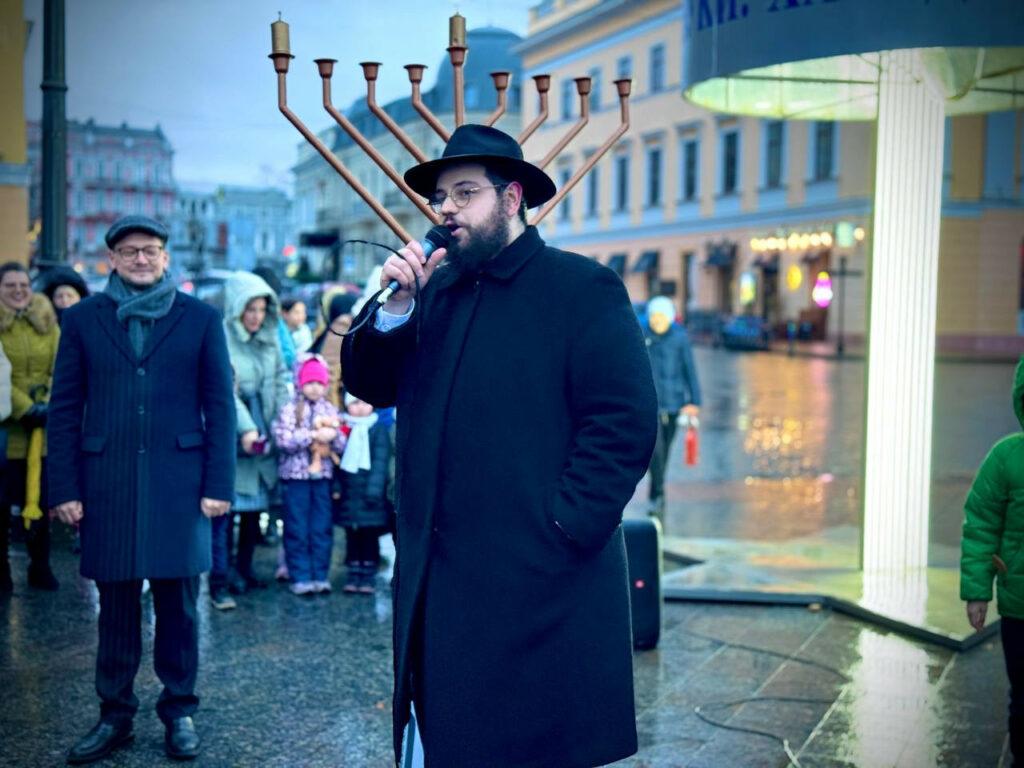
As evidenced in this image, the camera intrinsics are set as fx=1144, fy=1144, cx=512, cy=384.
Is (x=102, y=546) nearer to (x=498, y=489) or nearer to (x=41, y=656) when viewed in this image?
(x=41, y=656)

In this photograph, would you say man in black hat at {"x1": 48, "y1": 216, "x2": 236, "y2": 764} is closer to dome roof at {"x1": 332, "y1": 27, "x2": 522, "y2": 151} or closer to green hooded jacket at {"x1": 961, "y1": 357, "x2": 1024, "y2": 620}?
green hooded jacket at {"x1": 961, "y1": 357, "x2": 1024, "y2": 620}

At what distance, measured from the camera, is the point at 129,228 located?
4.41 meters

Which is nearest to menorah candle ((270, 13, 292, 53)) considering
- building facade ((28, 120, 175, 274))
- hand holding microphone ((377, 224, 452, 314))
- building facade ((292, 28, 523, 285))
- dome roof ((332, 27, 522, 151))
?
hand holding microphone ((377, 224, 452, 314))

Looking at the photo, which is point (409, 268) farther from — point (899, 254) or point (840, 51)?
point (899, 254)

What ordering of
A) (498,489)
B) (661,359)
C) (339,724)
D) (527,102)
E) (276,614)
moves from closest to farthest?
(498,489), (339,724), (276,614), (661,359), (527,102)

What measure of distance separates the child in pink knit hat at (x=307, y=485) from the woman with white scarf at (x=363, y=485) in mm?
120

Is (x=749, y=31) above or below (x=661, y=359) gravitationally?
above

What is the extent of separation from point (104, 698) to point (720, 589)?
3676 millimetres

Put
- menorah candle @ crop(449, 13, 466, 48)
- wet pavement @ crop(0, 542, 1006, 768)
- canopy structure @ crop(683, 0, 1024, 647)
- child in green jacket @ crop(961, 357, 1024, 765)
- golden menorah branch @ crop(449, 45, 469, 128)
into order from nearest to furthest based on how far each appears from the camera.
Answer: child in green jacket @ crop(961, 357, 1024, 765)
wet pavement @ crop(0, 542, 1006, 768)
golden menorah branch @ crop(449, 45, 469, 128)
menorah candle @ crop(449, 13, 466, 48)
canopy structure @ crop(683, 0, 1024, 647)

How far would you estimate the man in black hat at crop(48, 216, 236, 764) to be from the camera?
4.38 meters

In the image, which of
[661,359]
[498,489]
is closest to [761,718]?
[498,489]

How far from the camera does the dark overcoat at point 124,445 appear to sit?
437cm

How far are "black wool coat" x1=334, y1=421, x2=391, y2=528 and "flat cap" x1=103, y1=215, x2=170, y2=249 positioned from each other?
2.81m

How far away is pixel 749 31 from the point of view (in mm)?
6520
